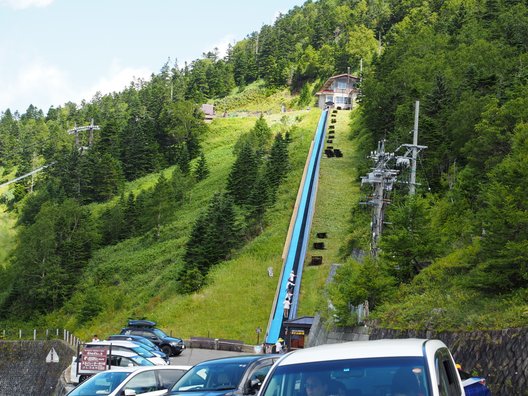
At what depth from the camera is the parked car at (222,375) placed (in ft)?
40.0

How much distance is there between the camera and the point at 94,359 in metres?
22.7

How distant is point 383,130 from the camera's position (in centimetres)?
7938

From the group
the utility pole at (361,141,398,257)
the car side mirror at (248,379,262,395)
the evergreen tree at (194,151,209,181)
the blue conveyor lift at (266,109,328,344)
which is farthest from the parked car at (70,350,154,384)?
the evergreen tree at (194,151,209,181)

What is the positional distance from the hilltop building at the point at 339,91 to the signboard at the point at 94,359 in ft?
394

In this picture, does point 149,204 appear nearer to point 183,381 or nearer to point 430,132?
point 430,132

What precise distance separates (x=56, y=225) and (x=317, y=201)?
2975cm

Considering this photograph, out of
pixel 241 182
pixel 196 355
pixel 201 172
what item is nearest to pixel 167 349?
pixel 196 355

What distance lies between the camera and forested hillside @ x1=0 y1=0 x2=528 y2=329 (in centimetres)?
2861

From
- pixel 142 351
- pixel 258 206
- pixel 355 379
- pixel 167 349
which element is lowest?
pixel 167 349

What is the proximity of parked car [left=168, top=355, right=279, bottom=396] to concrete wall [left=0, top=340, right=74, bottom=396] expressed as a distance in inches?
1047

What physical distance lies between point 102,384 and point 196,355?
26229 mm

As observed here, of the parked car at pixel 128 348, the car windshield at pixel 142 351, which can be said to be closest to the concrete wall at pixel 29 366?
the car windshield at pixel 142 351

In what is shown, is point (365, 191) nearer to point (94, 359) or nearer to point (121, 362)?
point (121, 362)

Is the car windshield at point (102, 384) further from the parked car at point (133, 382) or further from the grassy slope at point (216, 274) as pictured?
the grassy slope at point (216, 274)
